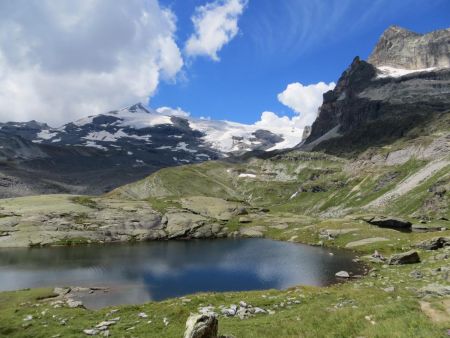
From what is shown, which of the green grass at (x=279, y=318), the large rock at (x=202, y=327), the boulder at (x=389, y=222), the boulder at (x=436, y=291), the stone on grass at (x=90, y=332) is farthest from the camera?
the boulder at (x=389, y=222)

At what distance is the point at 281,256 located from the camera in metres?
111

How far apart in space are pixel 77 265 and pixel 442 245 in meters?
90.7

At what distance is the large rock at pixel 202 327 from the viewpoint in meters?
20.6

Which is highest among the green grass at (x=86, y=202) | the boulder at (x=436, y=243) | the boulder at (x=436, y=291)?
the green grass at (x=86, y=202)

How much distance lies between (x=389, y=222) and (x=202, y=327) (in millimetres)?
135766

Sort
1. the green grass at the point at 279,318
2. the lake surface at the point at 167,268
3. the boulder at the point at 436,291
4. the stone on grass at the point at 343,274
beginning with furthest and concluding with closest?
the stone on grass at the point at 343,274 → the lake surface at the point at 167,268 → the boulder at the point at 436,291 → the green grass at the point at 279,318

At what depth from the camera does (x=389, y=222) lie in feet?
464

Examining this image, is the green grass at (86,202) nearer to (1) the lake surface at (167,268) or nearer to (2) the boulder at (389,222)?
(1) the lake surface at (167,268)

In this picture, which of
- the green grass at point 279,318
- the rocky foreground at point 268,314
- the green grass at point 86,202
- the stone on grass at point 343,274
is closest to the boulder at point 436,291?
the rocky foreground at point 268,314

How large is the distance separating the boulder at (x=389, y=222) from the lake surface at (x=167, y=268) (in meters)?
33.7

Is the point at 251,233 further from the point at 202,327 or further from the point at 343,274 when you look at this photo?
the point at 202,327

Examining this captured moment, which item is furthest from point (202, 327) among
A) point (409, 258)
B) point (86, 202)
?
point (86, 202)

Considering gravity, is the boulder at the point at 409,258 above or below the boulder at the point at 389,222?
below

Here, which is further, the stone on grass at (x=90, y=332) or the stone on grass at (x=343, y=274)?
the stone on grass at (x=343, y=274)
